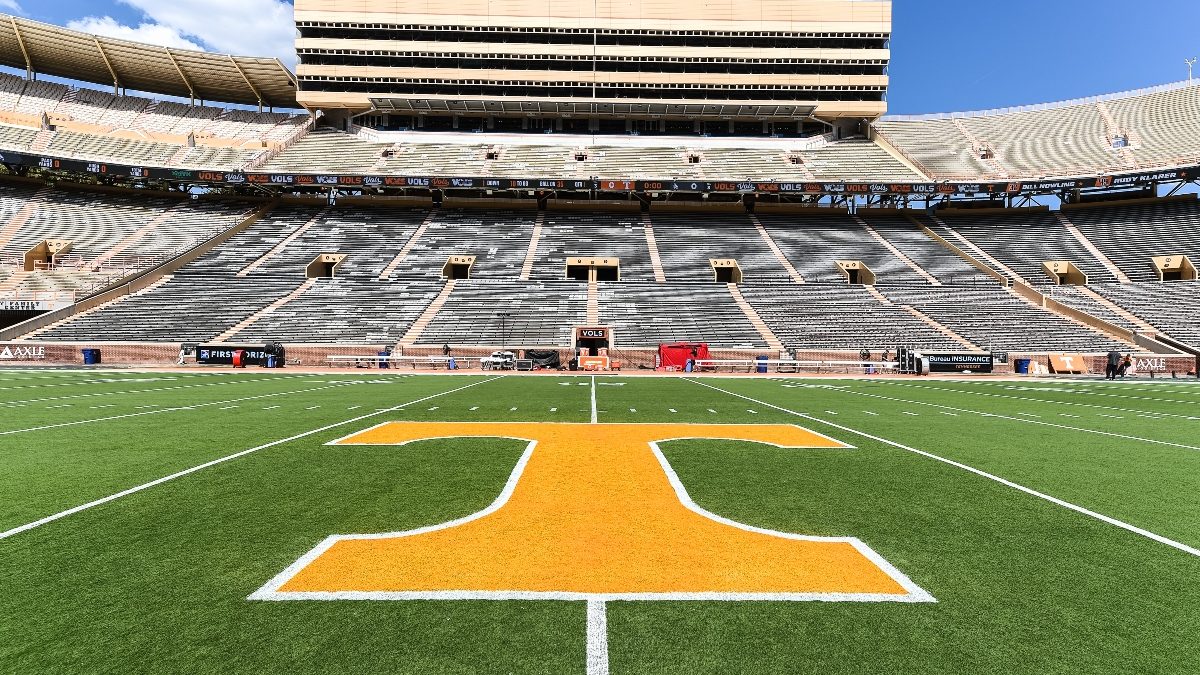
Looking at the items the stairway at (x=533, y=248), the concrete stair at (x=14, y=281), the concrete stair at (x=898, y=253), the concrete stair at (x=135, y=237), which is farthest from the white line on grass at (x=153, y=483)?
the concrete stair at (x=135, y=237)

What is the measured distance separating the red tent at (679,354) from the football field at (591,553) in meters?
21.8

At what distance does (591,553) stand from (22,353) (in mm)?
40372

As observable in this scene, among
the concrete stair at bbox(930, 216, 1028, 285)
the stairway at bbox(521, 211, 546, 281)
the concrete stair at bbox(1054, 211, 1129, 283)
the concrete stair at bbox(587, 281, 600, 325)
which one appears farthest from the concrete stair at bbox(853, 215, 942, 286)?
the stairway at bbox(521, 211, 546, 281)

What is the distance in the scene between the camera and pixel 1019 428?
10742 millimetres

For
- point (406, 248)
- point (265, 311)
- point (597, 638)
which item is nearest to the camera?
point (597, 638)

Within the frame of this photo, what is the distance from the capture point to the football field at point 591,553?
2.83 meters

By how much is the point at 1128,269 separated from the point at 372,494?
176 feet

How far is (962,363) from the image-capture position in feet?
97.2

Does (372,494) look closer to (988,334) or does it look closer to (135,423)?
(135,423)

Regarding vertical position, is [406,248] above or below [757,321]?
above

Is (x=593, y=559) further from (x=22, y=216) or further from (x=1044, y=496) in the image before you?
(x=22, y=216)

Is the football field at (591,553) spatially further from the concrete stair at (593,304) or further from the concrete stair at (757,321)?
the concrete stair at (593,304)

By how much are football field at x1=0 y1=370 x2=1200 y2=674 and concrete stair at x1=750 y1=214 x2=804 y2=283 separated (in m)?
34.3

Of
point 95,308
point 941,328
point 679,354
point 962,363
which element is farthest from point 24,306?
point 941,328
